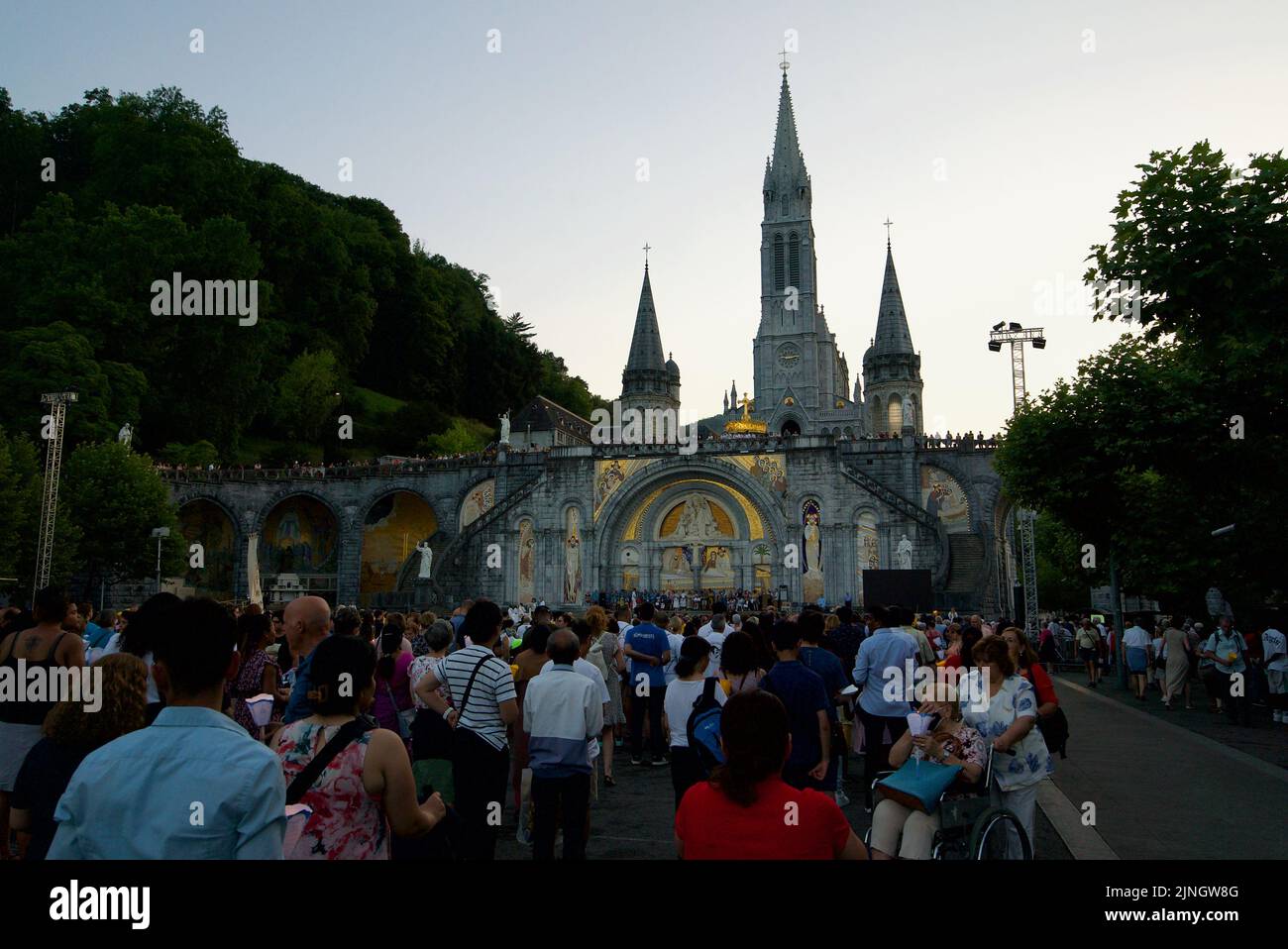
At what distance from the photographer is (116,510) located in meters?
37.4

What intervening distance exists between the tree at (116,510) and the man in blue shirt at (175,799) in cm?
3845

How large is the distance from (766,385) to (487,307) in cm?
2796

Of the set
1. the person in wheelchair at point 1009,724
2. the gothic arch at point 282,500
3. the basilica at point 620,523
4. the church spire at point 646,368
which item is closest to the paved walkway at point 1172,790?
the person in wheelchair at point 1009,724

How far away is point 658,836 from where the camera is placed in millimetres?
8062

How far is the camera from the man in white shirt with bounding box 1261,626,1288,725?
14992mm

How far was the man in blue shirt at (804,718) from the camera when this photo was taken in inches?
250

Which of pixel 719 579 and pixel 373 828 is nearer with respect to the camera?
pixel 373 828

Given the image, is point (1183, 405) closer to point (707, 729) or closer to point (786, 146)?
point (707, 729)

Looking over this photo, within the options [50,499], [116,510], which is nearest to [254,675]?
[50,499]

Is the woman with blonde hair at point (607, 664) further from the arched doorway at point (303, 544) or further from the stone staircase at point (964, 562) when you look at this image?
the arched doorway at point (303, 544)

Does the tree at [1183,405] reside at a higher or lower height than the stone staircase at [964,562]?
higher

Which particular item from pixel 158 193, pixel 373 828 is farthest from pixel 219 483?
pixel 373 828
